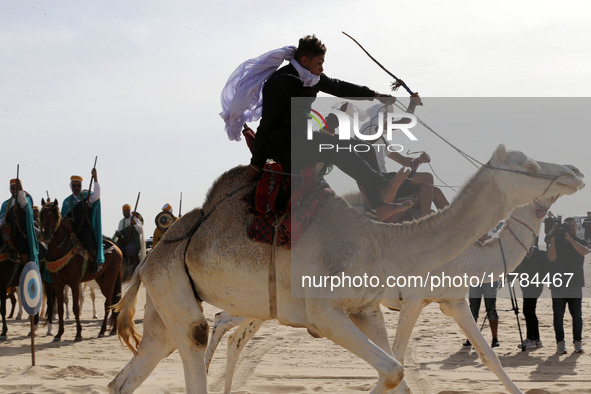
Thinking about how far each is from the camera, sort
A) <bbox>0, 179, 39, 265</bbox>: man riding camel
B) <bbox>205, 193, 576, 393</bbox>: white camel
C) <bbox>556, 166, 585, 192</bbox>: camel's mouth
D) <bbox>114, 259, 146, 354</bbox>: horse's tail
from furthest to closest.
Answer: <bbox>0, 179, 39, 265</bbox>: man riding camel < <bbox>205, 193, 576, 393</bbox>: white camel < <bbox>114, 259, 146, 354</bbox>: horse's tail < <bbox>556, 166, 585, 192</bbox>: camel's mouth

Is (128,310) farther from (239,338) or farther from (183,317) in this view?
(239,338)

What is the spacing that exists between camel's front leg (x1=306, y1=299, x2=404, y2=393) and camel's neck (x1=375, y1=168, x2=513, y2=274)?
639mm

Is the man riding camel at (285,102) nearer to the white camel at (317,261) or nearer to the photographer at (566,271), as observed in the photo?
the white camel at (317,261)

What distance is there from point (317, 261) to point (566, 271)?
342 inches

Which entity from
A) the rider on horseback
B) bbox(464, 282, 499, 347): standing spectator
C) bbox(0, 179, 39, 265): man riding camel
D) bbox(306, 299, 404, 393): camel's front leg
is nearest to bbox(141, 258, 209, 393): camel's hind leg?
bbox(306, 299, 404, 393): camel's front leg

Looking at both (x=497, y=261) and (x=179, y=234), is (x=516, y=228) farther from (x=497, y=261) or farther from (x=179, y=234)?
(x=179, y=234)

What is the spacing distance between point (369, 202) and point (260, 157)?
5.01 feet

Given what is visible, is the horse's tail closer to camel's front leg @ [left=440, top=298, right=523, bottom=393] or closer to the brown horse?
camel's front leg @ [left=440, top=298, right=523, bottom=393]

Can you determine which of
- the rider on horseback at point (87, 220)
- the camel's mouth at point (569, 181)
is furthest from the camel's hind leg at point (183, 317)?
the rider on horseback at point (87, 220)

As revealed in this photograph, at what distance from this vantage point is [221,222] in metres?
6.59

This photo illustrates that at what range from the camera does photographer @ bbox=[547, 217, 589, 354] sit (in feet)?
44.9

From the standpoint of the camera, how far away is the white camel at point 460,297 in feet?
29.2

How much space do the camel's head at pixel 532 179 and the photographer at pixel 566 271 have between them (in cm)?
792

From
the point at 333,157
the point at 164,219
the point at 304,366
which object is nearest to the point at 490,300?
the point at 304,366
